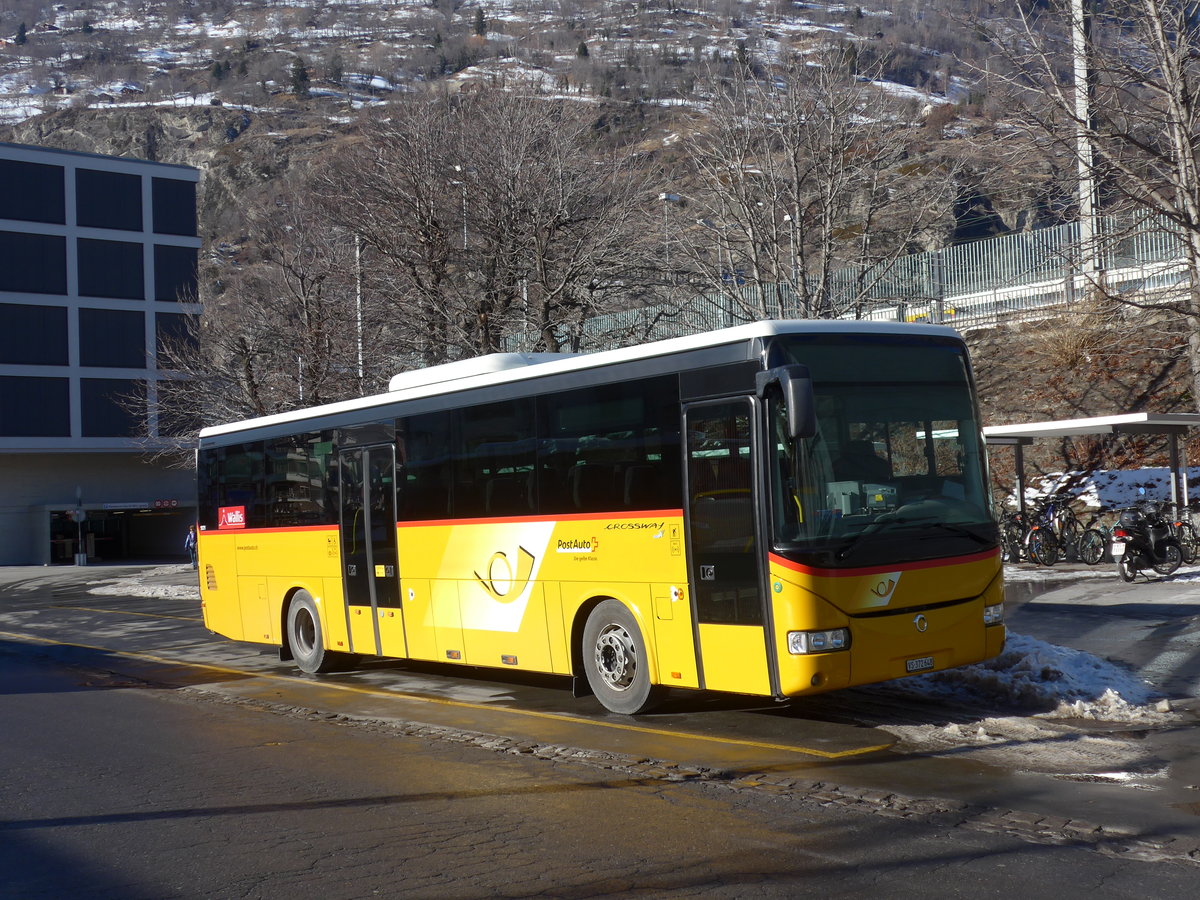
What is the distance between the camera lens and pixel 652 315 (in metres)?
25.8

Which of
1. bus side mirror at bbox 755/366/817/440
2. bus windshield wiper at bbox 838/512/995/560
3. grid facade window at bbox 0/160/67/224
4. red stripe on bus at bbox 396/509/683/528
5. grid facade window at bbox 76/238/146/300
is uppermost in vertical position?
grid facade window at bbox 0/160/67/224

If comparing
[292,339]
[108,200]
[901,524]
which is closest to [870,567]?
[901,524]

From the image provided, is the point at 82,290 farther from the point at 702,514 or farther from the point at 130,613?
the point at 702,514

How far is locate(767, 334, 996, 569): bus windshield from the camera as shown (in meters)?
8.91

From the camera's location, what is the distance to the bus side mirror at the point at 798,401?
8.47m

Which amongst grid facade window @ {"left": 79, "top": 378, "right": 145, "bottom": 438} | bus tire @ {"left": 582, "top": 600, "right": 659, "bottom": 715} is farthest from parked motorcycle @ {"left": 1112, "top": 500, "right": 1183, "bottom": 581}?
grid facade window @ {"left": 79, "top": 378, "right": 145, "bottom": 438}

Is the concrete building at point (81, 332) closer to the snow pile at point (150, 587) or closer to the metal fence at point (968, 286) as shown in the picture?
the snow pile at point (150, 587)

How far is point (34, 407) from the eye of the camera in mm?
59906

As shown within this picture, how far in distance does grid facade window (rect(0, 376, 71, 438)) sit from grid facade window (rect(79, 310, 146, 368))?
6.34 ft

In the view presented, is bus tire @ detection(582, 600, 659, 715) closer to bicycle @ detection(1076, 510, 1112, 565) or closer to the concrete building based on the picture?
bicycle @ detection(1076, 510, 1112, 565)

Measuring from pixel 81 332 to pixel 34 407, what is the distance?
169 inches

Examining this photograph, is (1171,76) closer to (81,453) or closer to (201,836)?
(201,836)

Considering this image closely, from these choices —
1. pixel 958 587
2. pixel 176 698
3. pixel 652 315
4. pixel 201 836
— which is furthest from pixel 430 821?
pixel 652 315

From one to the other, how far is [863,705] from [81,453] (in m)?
58.3
